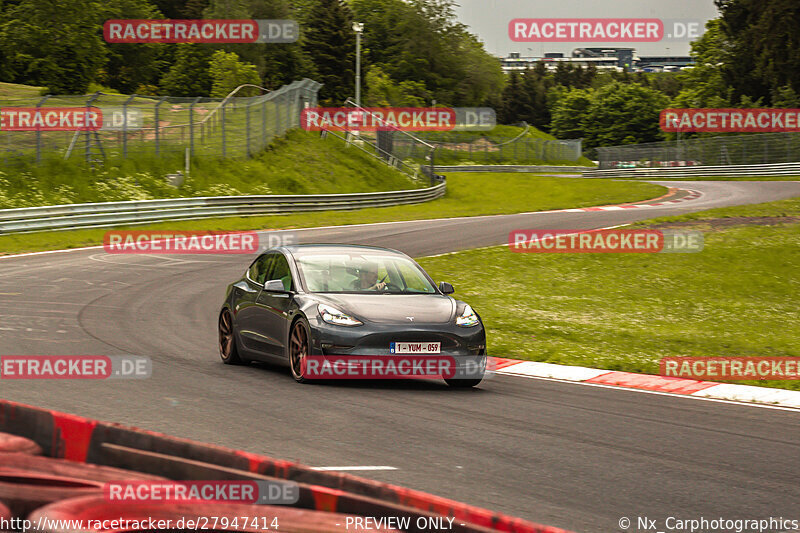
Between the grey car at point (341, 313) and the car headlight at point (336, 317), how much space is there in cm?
1

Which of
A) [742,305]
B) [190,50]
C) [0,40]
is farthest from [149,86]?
[742,305]

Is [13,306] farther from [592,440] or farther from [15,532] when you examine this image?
[15,532]

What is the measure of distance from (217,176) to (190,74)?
51.2 meters

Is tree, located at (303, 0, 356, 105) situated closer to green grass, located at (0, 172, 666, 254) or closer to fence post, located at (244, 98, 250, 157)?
green grass, located at (0, 172, 666, 254)

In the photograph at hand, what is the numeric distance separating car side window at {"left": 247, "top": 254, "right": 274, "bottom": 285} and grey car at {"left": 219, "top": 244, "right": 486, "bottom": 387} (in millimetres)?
14

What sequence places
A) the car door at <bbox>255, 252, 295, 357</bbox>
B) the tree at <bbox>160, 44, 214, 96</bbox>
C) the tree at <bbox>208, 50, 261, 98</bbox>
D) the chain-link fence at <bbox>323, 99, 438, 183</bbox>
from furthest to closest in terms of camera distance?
the tree at <bbox>160, 44, 214, 96</bbox> → the tree at <bbox>208, 50, 261, 98</bbox> → the chain-link fence at <bbox>323, 99, 438, 183</bbox> → the car door at <bbox>255, 252, 295, 357</bbox>

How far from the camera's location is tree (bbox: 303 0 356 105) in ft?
322

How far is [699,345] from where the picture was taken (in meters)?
14.8

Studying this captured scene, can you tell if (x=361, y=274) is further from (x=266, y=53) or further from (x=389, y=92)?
(x=389, y=92)

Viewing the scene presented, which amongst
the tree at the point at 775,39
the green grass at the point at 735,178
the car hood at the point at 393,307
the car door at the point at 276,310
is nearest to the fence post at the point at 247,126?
the tree at the point at 775,39

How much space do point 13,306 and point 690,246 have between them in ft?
50.2
